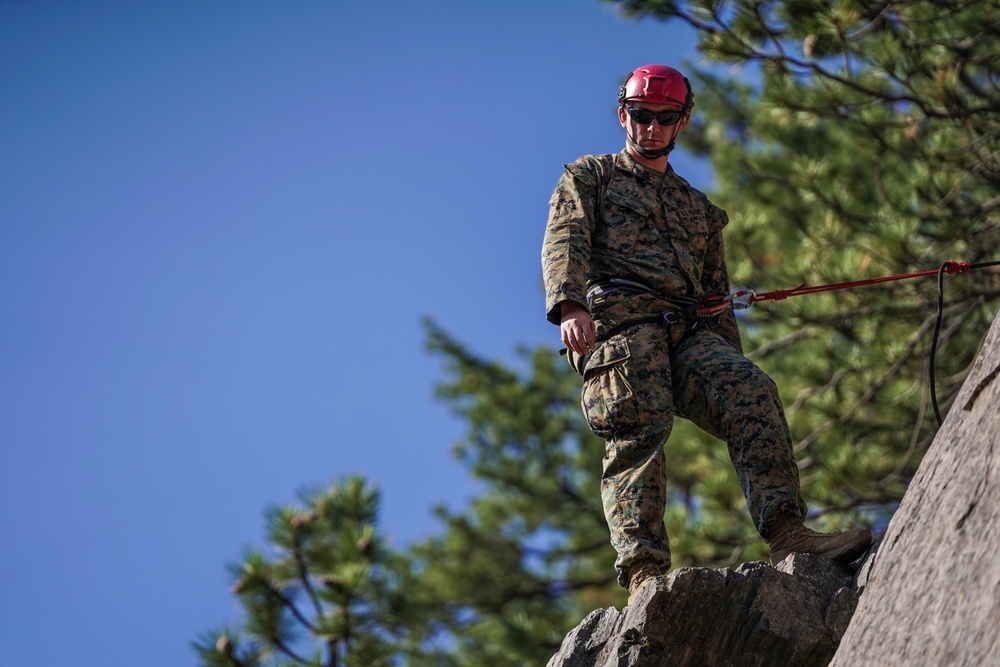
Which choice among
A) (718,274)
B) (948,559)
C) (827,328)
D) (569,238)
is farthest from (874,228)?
(948,559)

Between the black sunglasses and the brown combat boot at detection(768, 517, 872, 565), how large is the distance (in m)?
1.74

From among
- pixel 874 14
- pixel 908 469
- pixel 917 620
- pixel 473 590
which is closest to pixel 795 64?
pixel 874 14

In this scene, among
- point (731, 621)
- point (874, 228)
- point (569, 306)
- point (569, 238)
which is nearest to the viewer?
point (731, 621)

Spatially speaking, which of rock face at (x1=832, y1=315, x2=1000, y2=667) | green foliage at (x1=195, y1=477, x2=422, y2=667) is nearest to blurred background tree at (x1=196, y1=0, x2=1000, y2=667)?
green foliage at (x1=195, y1=477, x2=422, y2=667)

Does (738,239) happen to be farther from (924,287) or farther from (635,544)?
(635,544)

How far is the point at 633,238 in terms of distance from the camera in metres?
5.14

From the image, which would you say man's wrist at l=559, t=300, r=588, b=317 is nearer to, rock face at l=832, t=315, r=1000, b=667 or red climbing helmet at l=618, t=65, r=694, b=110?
red climbing helmet at l=618, t=65, r=694, b=110

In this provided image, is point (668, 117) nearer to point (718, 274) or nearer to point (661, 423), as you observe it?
point (718, 274)

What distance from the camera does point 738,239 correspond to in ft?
28.8

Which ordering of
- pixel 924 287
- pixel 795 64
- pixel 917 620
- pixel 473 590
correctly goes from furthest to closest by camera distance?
1. pixel 473 590
2. pixel 924 287
3. pixel 795 64
4. pixel 917 620

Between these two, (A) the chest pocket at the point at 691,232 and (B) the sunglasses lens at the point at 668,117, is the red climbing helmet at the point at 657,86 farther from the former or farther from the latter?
(A) the chest pocket at the point at 691,232

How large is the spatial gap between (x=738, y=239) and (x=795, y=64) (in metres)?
1.74

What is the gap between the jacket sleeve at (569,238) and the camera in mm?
4797

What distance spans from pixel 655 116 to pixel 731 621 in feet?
6.97
